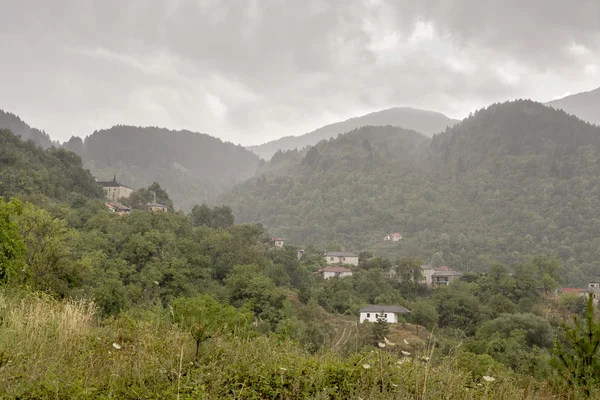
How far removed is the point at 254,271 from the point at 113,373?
1250 inches

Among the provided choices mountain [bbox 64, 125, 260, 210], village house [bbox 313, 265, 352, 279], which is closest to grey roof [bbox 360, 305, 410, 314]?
village house [bbox 313, 265, 352, 279]

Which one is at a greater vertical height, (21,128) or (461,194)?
(21,128)

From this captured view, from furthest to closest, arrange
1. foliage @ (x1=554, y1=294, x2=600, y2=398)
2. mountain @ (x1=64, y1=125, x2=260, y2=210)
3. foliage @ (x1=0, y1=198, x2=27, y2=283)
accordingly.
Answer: mountain @ (x1=64, y1=125, x2=260, y2=210) → foliage @ (x1=0, y1=198, x2=27, y2=283) → foliage @ (x1=554, y1=294, x2=600, y2=398)

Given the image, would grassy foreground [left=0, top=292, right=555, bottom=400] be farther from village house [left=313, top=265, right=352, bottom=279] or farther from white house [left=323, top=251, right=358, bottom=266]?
white house [left=323, top=251, right=358, bottom=266]

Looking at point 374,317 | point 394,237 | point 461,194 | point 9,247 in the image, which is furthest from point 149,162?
point 9,247

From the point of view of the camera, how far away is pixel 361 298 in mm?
45281

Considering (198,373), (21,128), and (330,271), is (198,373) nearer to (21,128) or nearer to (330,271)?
(330,271)

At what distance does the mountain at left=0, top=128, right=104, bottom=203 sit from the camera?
39.3m

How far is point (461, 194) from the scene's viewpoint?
120875mm

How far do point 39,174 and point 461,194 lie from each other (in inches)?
4074

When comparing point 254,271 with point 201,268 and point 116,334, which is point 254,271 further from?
point 116,334

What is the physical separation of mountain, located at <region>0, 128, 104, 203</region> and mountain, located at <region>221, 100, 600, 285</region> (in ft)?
175

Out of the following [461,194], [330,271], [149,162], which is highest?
[149,162]

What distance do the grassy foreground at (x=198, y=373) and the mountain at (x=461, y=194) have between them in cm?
7120
